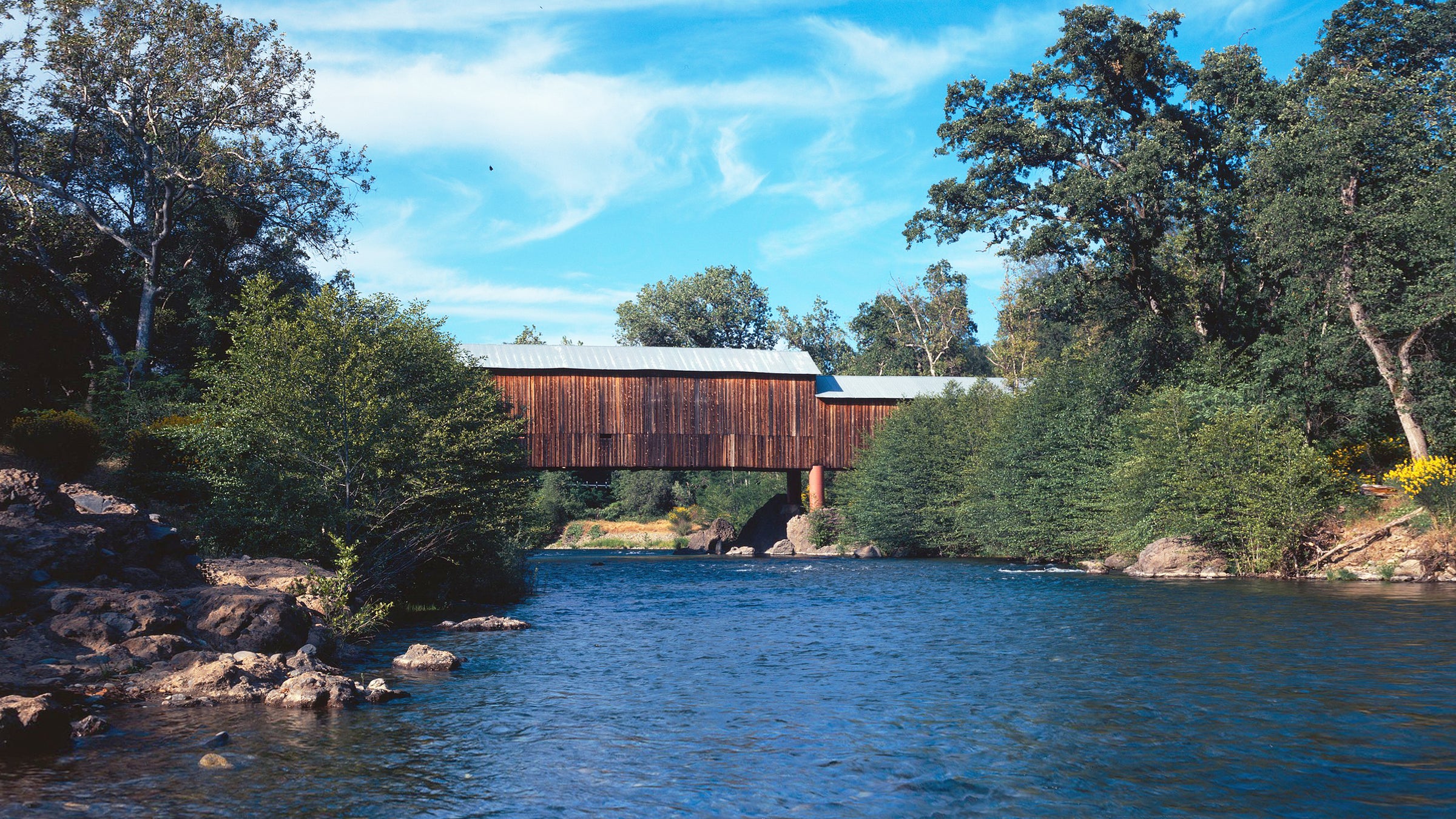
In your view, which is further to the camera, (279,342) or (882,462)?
(882,462)

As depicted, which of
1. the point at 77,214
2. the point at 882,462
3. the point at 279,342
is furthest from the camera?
the point at 882,462

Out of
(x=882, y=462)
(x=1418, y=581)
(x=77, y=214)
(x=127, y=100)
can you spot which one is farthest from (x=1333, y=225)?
(x=77, y=214)

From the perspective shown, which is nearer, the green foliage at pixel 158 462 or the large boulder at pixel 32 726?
the large boulder at pixel 32 726

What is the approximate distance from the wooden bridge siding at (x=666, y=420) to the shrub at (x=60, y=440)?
20687mm

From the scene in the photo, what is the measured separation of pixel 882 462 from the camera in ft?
148

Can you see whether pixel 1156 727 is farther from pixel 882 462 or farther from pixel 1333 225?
pixel 882 462

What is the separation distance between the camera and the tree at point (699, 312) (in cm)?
8369

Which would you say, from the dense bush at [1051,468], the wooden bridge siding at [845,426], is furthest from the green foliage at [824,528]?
the dense bush at [1051,468]

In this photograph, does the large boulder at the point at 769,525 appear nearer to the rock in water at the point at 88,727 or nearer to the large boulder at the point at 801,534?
the large boulder at the point at 801,534

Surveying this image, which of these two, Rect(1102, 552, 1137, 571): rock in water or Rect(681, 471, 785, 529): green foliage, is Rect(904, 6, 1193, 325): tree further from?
Rect(681, 471, 785, 529): green foliage

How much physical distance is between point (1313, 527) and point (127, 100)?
141ft

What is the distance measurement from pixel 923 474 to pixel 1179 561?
15206 mm

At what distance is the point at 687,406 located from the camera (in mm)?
48344

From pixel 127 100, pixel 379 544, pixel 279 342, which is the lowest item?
pixel 379 544
